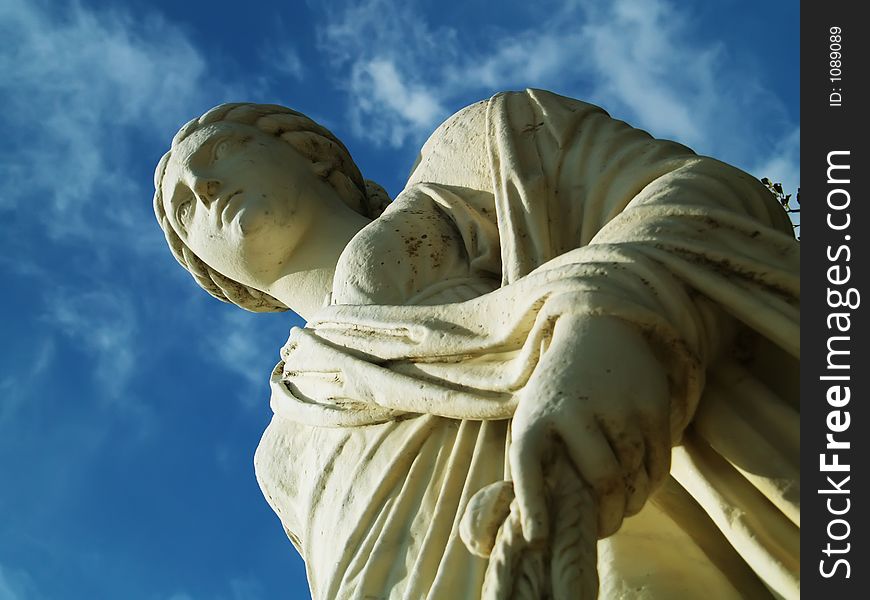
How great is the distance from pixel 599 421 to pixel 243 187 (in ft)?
9.11

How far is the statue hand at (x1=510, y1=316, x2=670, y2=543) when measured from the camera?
124 inches

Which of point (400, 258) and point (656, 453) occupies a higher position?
point (400, 258)

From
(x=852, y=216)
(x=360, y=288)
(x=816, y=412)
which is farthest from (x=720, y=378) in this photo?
(x=360, y=288)

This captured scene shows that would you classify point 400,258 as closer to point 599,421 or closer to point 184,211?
point 184,211

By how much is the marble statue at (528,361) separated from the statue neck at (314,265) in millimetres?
11

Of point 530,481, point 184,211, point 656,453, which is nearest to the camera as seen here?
point 530,481

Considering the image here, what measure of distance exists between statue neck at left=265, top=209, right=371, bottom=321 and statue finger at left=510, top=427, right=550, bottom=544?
2488 millimetres

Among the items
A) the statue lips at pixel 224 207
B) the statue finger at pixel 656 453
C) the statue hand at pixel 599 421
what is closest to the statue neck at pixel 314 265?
the statue lips at pixel 224 207

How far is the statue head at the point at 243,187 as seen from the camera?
18.2 feet

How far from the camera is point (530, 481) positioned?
10.0ft

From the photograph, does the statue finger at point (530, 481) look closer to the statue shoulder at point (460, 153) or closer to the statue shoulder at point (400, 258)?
the statue shoulder at point (400, 258)

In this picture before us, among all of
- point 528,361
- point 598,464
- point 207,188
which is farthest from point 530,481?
point 207,188

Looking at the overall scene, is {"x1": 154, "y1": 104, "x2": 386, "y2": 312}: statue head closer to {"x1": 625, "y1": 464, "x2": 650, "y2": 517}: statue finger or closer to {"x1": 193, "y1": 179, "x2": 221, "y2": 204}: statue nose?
{"x1": 193, "y1": 179, "x2": 221, "y2": 204}: statue nose

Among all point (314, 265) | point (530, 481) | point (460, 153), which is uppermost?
point (460, 153)
